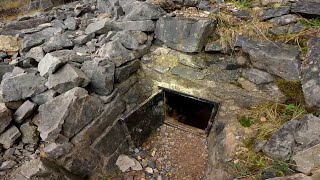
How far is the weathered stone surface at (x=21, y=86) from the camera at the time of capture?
3.62 metres

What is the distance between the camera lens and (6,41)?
4711 mm

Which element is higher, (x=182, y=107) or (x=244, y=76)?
(x=244, y=76)

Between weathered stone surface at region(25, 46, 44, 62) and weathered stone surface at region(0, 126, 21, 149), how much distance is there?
1.18 meters

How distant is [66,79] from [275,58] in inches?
112

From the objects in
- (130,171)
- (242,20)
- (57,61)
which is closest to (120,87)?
(57,61)

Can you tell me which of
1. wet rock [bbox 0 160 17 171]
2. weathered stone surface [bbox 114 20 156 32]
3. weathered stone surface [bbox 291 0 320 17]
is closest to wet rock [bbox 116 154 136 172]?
wet rock [bbox 0 160 17 171]

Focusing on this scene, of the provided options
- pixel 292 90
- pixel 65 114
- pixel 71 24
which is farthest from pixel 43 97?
pixel 292 90

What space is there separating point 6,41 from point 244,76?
158 inches

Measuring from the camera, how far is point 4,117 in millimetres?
3486

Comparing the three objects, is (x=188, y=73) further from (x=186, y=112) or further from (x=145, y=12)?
(x=145, y=12)

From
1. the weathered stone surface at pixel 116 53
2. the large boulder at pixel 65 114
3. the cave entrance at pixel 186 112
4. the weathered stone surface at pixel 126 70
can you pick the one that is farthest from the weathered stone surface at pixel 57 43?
the cave entrance at pixel 186 112

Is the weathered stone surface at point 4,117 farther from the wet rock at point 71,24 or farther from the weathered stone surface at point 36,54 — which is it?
the wet rock at point 71,24

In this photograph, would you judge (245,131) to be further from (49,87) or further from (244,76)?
(49,87)

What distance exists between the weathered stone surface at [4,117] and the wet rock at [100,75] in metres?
1.10
